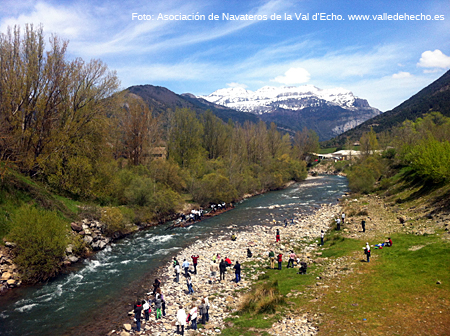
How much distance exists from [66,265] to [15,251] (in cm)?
450

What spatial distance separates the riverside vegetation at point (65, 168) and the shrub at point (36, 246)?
0.24ft

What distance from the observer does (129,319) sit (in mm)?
17078

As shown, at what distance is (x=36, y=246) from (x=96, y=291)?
665 cm

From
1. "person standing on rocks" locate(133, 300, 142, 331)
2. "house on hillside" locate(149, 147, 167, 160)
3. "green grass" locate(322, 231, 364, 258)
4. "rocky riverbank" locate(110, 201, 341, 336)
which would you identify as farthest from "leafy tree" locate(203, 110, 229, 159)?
"person standing on rocks" locate(133, 300, 142, 331)

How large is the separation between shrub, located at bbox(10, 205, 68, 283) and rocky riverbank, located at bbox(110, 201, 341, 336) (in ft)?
31.2

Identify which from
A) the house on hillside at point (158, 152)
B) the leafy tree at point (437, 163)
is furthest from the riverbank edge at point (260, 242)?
the house on hillside at point (158, 152)

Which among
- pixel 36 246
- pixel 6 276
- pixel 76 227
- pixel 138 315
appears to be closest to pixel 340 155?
pixel 76 227

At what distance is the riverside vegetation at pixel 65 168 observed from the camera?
23.3 metres

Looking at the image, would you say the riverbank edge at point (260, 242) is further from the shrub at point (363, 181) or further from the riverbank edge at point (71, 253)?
the shrub at point (363, 181)

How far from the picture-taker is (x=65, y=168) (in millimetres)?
36375

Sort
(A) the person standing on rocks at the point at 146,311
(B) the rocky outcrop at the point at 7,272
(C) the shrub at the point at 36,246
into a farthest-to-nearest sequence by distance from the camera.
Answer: (C) the shrub at the point at 36,246 → (B) the rocky outcrop at the point at 7,272 → (A) the person standing on rocks at the point at 146,311

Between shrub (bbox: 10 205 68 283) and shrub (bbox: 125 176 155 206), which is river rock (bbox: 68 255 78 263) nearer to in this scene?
shrub (bbox: 10 205 68 283)

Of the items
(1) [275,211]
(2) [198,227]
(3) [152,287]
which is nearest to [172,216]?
(2) [198,227]

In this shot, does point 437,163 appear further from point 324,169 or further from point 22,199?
point 324,169
